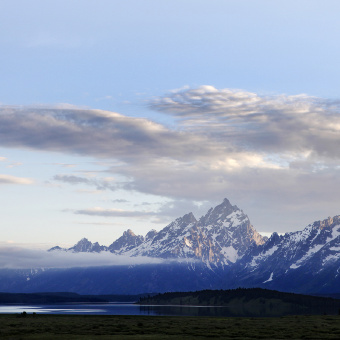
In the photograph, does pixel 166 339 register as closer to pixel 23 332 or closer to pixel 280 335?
pixel 280 335

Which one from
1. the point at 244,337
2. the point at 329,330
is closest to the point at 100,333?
the point at 244,337

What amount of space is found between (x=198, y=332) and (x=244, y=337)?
72.7ft

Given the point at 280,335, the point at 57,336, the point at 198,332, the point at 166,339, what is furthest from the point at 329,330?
the point at 57,336

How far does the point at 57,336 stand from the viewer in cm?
14662

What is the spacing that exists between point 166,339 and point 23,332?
4489 centimetres

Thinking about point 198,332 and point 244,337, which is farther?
point 198,332

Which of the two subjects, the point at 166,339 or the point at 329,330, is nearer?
the point at 166,339

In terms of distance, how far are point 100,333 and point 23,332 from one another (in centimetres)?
2116

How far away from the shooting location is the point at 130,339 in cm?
13588

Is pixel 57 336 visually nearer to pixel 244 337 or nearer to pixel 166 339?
pixel 166 339

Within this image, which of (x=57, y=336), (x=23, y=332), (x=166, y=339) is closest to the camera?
(x=166, y=339)

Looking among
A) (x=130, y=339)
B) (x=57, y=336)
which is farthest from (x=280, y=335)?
(x=57, y=336)

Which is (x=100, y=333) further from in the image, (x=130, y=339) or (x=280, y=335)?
(x=280, y=335)

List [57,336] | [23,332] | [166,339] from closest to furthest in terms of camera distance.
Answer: [166,339], [57,336], [23,332]
